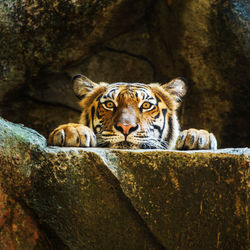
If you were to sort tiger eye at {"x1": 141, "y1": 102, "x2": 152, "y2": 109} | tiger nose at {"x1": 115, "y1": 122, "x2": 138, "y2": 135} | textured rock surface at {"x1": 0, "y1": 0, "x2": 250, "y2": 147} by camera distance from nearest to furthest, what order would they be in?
tiger nose at {"x1": 115, "y1": 122, "x2": 138, "y2": 135} → tiger eye at {"x1": 141, "y1": 102, "x2": 152, "y2": 109} → textured rock surface at {"x1": 0, "y1": 0, "x2": 250, "y2": 147}

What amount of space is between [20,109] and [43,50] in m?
0.69

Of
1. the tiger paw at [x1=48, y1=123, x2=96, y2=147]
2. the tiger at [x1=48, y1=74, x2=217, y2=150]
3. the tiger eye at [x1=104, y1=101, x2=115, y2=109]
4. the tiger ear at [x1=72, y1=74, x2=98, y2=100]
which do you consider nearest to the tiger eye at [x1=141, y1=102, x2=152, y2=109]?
the tiger at [x1=48, y1=74, x2=217, y2=150]

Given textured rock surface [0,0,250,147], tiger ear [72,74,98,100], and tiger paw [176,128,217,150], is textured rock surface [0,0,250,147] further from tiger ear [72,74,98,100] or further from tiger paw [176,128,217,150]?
tiger paw [176,128,217,150]

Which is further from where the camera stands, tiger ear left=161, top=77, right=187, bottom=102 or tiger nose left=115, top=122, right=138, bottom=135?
tiger ear left=161, top=77, right=187, bottom=102

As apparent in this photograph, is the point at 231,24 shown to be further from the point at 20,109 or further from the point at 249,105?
the point at 20,109

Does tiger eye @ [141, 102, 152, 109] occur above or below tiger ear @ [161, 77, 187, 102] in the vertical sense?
below

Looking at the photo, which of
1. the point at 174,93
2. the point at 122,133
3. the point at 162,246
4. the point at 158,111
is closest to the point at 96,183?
the point at 162,246

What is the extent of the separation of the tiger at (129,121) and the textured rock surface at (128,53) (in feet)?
2.22

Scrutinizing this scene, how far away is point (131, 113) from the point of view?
3.02 metres

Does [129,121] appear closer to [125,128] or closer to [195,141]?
[125,128]

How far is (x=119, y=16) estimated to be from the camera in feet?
14.6

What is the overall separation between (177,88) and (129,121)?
2.88 ft

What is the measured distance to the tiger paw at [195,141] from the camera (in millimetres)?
2645

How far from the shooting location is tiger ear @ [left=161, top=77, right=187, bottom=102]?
363 cm
